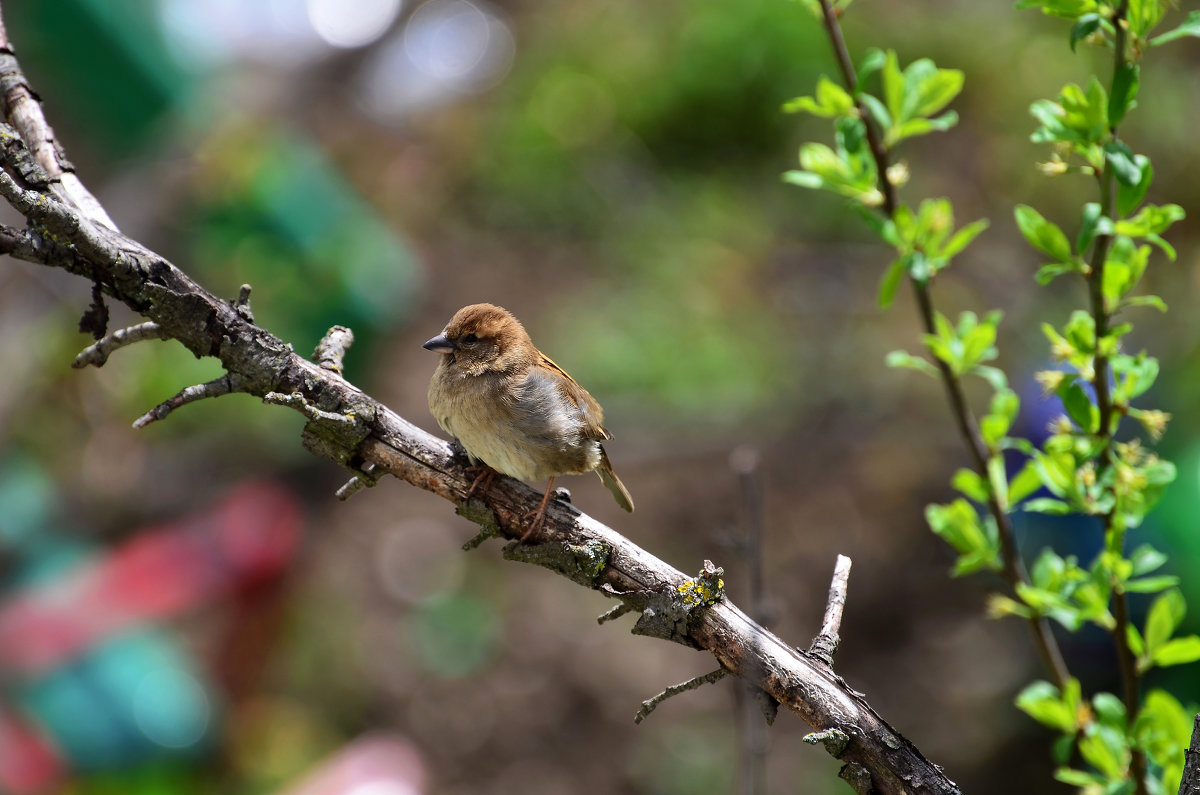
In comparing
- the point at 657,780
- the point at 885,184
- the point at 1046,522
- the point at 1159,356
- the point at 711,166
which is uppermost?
the point at 711,166

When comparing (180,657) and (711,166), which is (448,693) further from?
(711,166)

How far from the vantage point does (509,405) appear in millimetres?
2627

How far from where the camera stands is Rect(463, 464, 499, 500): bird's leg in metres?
2.03

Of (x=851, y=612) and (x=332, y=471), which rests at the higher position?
(x=332, y=471)

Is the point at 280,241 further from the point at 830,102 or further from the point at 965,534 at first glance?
the point at 965,534

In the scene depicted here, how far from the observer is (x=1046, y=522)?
463 centimetres

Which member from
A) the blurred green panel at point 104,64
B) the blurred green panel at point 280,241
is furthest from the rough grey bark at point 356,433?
the blurred green panel at point 104,64

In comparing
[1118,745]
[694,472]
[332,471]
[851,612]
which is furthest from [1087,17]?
[332,471]

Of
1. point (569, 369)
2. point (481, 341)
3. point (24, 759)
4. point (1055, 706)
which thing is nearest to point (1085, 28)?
point (1055, 706)

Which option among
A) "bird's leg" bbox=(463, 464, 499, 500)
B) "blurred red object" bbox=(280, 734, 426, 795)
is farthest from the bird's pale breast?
"blurred red object" bbox=(280, 734, 426, 795)

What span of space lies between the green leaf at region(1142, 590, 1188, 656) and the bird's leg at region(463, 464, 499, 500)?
1.28 meters

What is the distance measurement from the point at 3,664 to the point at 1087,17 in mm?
4241

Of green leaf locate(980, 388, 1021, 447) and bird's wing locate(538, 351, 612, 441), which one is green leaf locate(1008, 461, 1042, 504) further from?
bird's wing locate(538, 351, 612, 441)

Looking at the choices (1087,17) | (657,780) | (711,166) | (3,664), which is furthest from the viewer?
(711,166)
